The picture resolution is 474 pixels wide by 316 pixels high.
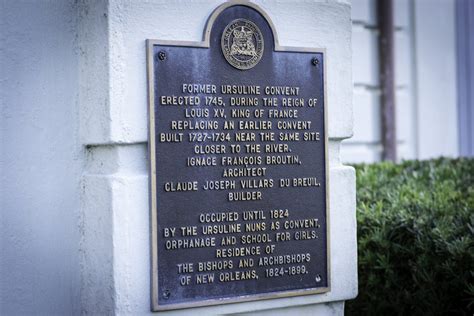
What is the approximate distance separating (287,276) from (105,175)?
1068mm

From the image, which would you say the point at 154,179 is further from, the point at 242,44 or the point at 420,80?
the point at 420,80

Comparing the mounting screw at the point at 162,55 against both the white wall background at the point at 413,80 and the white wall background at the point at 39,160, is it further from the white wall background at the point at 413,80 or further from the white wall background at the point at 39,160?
the white wall background at the point at 413,80

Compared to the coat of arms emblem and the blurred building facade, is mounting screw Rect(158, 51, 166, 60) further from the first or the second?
the blurred building facade

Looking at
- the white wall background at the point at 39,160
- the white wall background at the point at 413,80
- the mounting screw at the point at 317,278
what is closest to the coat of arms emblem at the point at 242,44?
the white wall background at the point at 39,160

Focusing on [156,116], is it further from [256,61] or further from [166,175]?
[256,61]

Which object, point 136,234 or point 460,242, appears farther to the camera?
point 460,242

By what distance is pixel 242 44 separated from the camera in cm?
394

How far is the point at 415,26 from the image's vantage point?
9.93 meters

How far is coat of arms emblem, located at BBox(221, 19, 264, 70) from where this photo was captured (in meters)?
3.90

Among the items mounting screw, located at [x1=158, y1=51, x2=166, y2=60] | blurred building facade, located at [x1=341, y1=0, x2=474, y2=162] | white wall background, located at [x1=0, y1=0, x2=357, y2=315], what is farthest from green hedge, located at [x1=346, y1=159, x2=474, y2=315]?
blurred building facade, located at [x1=341, y1=0, x2=474, y2=162]

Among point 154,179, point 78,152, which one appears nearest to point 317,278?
point 154,179

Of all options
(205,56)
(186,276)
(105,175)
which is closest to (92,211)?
(105,175)

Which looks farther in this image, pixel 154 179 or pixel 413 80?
pixel 413 80

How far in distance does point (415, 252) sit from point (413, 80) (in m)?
6.08
